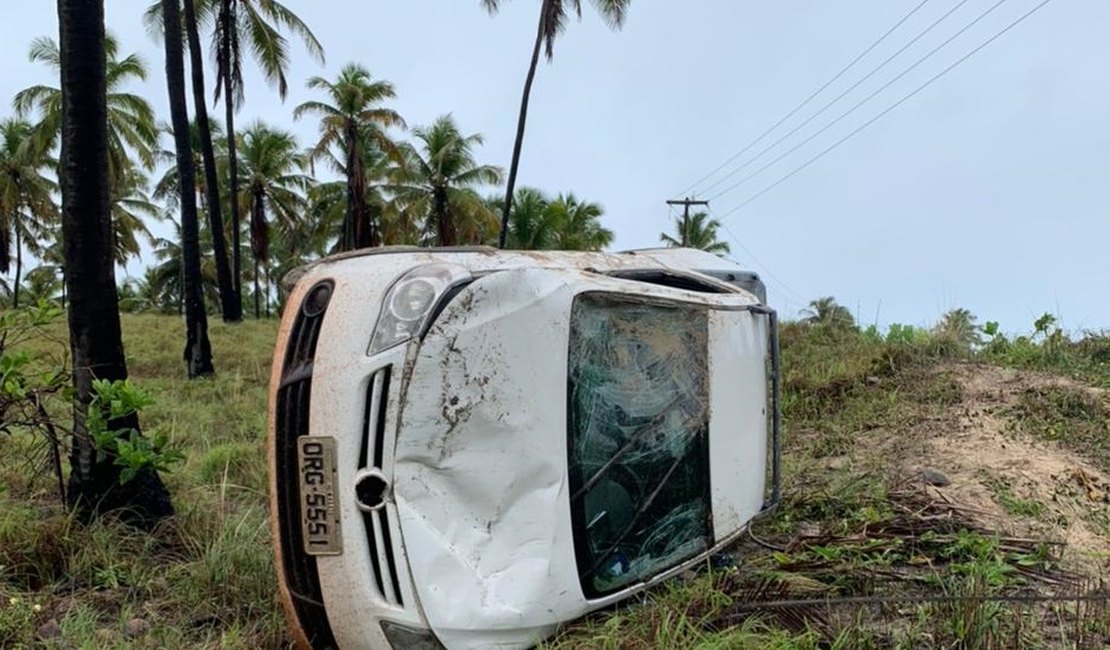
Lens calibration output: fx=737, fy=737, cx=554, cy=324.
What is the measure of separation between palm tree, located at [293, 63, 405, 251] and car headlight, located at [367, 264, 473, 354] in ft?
68.0

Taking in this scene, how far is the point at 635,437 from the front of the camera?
8.86 feet

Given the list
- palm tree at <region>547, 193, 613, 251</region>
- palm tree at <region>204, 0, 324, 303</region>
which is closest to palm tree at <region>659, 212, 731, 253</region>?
palm tree at <region>547, 193, 613, 251</region>

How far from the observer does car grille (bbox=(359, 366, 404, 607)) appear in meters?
2.20

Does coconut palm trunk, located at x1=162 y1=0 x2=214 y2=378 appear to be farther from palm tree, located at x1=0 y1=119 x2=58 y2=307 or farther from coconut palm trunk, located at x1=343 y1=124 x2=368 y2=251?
palm tree, located at x1=0 y1=119 x2=58 y2=307

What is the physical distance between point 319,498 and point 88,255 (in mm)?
2310

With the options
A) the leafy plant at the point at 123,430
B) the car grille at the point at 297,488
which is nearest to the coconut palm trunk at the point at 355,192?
the leafy plant at the point at 123,430

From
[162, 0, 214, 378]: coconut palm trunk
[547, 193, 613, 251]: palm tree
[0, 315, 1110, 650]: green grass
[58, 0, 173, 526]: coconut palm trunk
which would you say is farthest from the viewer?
[547, 193, 613, 251]: palm tree

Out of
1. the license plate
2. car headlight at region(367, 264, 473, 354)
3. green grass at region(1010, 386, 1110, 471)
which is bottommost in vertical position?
green grass at region(1010, 386, 1110, 471)

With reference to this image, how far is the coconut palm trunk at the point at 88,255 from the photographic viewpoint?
3537mm

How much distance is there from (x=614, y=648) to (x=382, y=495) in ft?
2.85

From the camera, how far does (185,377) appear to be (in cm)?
1007

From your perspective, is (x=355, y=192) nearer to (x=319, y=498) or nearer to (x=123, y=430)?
(x=123, y=430)

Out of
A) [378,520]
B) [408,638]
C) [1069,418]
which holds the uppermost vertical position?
[378,520]

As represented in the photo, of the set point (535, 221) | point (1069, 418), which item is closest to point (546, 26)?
point (535, 221)
